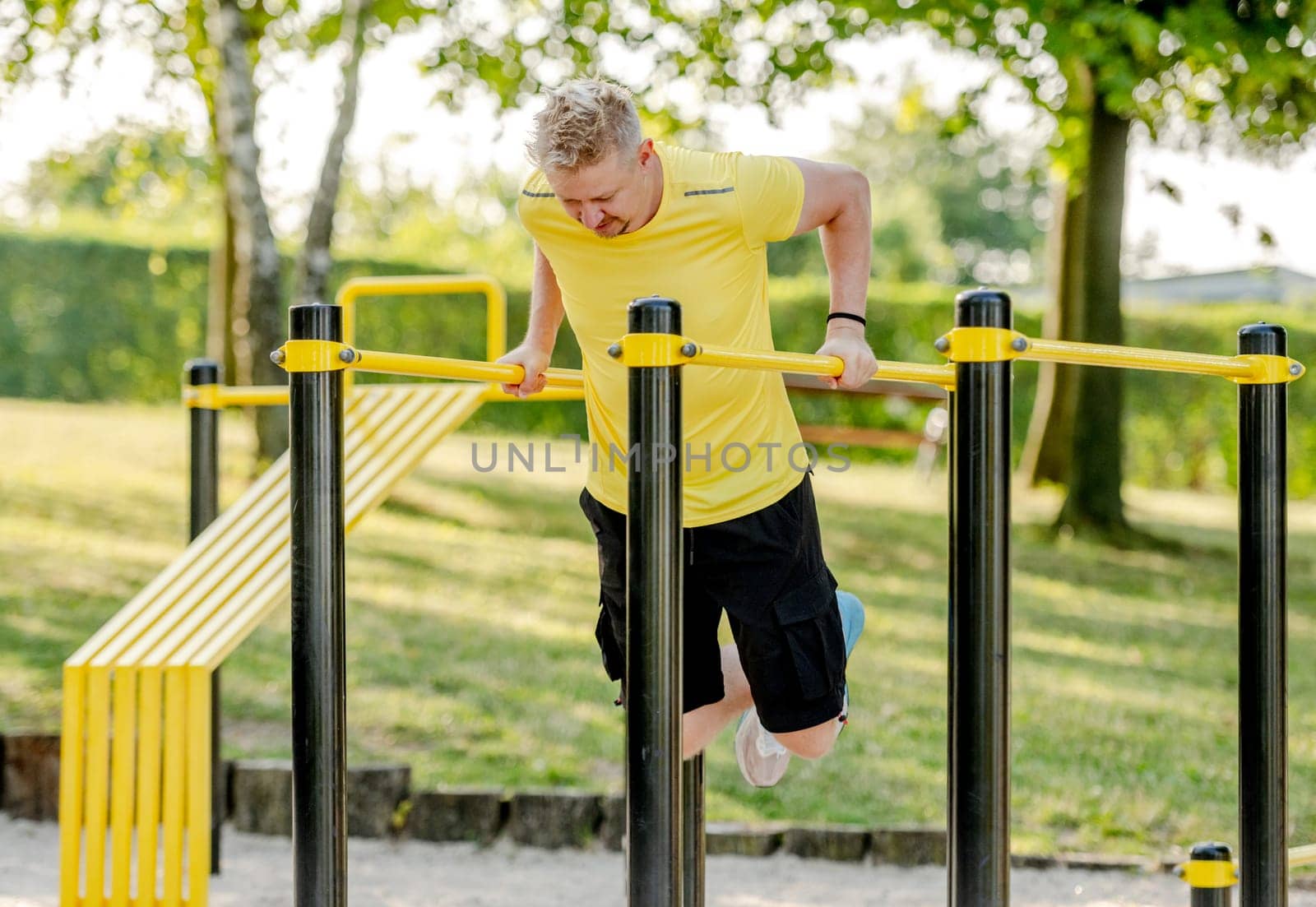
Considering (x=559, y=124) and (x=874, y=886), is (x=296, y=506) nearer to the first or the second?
(x=559, y=124)

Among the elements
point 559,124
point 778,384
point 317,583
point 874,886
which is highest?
point 559,124

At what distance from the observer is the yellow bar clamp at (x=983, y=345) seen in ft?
6.83

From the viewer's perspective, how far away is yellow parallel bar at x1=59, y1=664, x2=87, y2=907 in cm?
322

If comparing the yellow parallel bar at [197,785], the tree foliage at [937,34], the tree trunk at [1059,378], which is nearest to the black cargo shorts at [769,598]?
the yellow parallel bar at [197,785]

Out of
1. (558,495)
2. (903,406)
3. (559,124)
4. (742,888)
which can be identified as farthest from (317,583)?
(903,406)

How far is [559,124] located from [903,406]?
A: 11995 mm

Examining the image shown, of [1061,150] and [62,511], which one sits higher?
[1061,150]

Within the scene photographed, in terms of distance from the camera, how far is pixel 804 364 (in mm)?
2145

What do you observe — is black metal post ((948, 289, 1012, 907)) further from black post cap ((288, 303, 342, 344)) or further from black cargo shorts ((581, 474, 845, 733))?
black post cap ((288, 303, 342, 344))

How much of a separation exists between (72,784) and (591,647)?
3.07m

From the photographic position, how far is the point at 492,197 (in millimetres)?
37844

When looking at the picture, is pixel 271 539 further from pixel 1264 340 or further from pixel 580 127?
pixel 1264 340

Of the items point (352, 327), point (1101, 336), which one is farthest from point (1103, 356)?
point (1101, 336)

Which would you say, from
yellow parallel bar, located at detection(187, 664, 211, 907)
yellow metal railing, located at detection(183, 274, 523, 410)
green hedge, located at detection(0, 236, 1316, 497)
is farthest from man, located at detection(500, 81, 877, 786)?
green hedge, located at detection(0, 236, 1316, 497)
